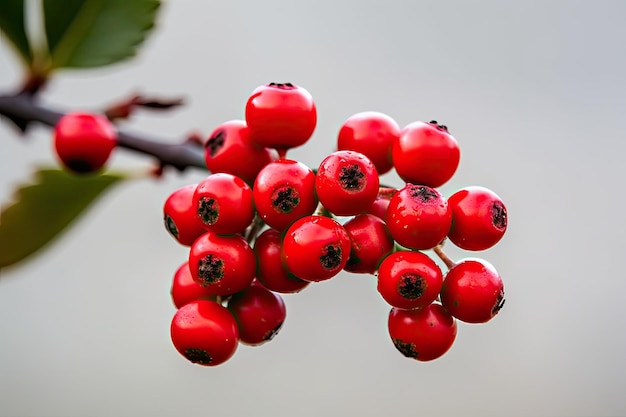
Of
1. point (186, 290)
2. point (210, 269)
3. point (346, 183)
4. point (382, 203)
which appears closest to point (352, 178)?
point (346, 183)

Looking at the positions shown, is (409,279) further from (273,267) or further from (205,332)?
(205,332)

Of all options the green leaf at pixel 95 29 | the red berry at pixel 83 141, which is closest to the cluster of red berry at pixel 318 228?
the red berry at pixel 83 141

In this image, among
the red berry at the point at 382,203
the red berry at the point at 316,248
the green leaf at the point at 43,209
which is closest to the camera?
the red berry at the point at 316,248

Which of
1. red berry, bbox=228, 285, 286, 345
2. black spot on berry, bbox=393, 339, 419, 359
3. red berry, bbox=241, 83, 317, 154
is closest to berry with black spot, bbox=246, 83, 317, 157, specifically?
red berry, bbox=241, 83, 317, 154

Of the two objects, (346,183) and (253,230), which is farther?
(253,230)

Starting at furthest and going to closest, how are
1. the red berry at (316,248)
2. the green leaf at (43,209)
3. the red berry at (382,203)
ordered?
the green leaf at (43,209) → the red berry at (382,203) → the red berry at (316,248)

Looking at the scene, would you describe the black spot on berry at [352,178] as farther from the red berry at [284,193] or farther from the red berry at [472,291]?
the red berry at [472,291]
